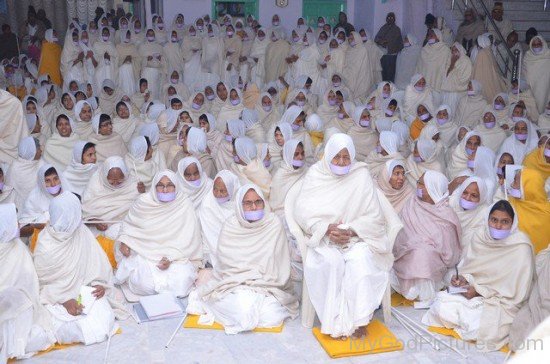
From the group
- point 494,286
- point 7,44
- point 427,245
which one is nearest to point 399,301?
point 427,245

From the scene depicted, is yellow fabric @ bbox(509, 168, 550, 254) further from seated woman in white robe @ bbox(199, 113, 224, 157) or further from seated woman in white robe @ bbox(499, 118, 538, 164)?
seated woman in white robe @ bbox(199, 113, 224, 157)

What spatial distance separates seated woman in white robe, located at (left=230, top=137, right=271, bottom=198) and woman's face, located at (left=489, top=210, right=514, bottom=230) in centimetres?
227

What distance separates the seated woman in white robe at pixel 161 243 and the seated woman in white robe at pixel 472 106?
508 centimetres

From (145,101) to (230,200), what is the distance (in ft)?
15.6

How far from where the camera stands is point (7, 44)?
12.6m

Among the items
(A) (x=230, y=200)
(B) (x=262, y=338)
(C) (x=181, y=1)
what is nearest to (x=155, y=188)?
(A) (x=230, y=200)

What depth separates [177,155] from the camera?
255 inches

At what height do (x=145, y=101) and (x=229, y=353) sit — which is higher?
(x=145, y=101)

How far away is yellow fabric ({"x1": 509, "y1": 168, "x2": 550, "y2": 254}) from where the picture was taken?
444 cm

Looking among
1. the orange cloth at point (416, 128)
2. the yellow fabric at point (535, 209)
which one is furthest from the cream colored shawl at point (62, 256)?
the orange cloth at point (416, 128)

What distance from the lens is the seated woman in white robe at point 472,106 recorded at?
8.60 meters

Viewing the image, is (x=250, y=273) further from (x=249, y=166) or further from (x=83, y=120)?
(x=83, y=120)

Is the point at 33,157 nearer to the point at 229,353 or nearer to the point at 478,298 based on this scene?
the point at 229,353

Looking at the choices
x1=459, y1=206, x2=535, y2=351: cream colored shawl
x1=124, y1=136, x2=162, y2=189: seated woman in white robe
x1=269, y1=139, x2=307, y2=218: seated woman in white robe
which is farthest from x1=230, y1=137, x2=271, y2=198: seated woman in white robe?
x1=459, y1=206, x2=535, y2=351: cream colored shawl
